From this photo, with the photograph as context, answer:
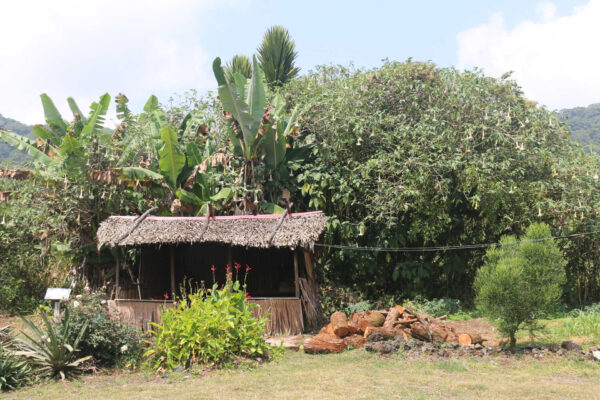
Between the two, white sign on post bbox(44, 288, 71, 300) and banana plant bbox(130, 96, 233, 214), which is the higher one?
banana plant bbox(130, 96, 233, 214)

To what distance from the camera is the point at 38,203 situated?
534 inches

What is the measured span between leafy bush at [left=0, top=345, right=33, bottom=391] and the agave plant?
0.14m

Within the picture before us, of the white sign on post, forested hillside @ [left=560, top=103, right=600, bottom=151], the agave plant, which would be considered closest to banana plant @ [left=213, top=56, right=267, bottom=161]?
the white sign on post

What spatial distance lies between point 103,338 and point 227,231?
359 cm

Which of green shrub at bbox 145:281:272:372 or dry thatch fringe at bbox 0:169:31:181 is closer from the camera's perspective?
green shrub at bbox 145:281:272:372

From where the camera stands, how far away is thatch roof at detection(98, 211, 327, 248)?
10.4 meters

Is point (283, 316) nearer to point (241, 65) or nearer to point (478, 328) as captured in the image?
point (478, 328)

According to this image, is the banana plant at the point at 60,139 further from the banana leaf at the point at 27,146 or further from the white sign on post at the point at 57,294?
the white sign on post at the point at 57,294

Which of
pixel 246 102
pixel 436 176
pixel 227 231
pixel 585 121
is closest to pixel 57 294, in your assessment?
pixel 227 231

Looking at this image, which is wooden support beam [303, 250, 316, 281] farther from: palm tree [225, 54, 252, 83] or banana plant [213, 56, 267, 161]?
palm tree [225, 54, 252, 83]

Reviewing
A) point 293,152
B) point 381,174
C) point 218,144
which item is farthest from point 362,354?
point 218,144

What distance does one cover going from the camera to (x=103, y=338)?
7.69m

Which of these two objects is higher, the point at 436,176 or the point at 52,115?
the point at 52,115

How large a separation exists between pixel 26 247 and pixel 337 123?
30.3 feet
